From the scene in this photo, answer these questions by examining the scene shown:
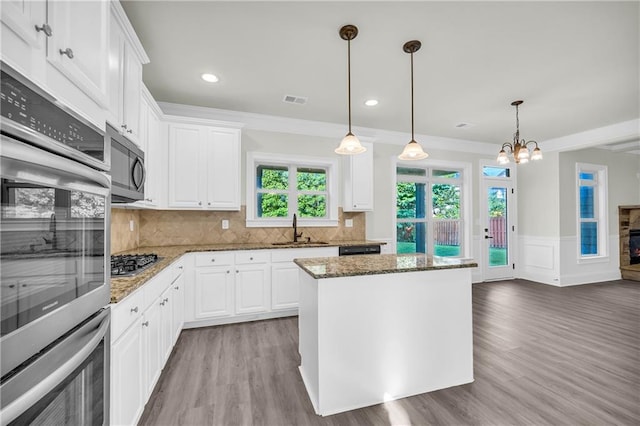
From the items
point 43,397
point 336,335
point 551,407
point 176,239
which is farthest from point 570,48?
point 176,239

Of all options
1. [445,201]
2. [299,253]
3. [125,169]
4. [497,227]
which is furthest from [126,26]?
[497,227]

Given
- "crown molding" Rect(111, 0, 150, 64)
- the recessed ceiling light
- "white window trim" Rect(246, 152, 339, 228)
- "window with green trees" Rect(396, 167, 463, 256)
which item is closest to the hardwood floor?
"white window trim" Rect(246, 152, 339, 228)

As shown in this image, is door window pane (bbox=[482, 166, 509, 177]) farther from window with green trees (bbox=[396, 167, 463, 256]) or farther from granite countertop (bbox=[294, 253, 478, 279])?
granite countertop (bbox=[294, 253, 478, 279])

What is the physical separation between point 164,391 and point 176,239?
2.03 meters

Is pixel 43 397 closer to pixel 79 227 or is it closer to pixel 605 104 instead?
pixel 79 227

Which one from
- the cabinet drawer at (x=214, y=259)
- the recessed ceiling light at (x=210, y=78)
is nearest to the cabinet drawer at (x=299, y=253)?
the cabinet drawer at (x=214, y=259)

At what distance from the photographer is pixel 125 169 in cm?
192

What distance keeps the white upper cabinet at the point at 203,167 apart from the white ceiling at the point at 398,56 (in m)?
0.44

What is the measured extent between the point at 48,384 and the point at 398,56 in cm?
302

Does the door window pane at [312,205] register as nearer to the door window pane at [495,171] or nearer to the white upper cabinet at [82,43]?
the white upper cabinet at [82,43]

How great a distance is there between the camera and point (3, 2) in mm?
694

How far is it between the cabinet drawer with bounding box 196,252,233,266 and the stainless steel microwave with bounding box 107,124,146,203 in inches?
46.2

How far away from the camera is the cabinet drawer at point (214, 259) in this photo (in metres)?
3.20

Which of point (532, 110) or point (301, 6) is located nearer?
point (301, 6)
